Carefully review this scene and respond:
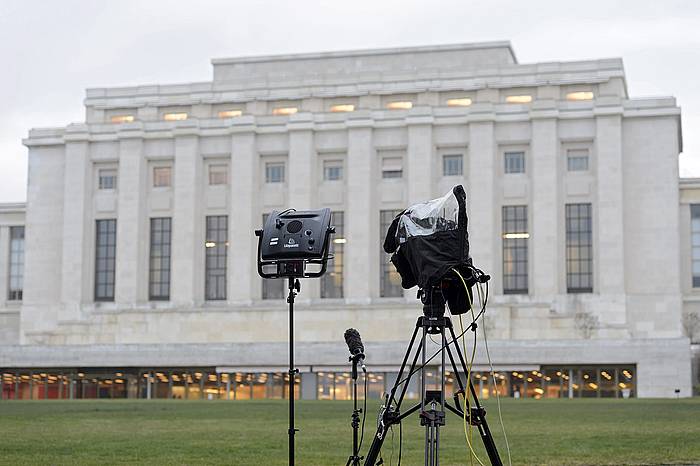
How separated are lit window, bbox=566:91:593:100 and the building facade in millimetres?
171

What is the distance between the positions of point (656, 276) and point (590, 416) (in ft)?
173

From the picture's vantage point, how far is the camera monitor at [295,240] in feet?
43.8

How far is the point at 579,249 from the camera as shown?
89.0 meters

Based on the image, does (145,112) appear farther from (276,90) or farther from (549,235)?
(549,235)

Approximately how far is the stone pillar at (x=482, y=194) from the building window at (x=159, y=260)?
23.1m

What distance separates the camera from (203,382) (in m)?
80.2

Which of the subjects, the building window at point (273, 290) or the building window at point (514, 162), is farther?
the building window at point (273, 290)

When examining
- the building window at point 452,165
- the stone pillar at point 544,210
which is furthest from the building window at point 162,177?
the stone pillar at point 544,210

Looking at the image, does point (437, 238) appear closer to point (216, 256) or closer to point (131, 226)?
point (216, 256)

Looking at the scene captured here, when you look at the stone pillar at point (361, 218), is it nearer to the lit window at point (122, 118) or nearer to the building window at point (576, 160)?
the building window at point (576, 160)

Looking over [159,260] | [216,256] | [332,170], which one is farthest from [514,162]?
[159,260]

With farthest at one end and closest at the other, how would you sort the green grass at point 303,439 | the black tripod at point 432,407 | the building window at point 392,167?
the building window at point 392,167 → the green grass at point 303,439 → the black tripod at point 432,407

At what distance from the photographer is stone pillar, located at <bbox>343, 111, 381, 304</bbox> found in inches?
3553

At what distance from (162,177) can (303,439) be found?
236 feet
